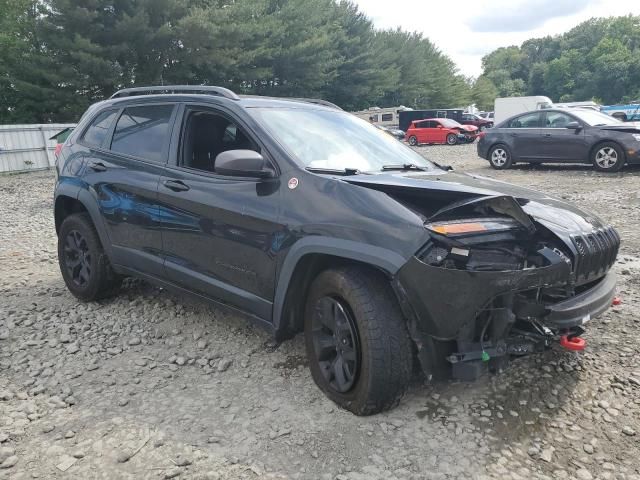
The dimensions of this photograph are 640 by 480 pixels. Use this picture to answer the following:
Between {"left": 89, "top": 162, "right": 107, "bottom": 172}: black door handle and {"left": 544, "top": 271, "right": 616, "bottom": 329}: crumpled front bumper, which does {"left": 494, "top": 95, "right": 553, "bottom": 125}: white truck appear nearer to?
{"left": 89, "top": 162, "right": 107, "bottom": 172}: black door handle

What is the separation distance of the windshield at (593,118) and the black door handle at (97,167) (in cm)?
1099

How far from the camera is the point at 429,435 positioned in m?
2.69

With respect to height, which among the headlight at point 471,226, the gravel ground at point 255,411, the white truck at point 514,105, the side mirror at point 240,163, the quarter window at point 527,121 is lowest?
the gravel ground at point 255,411

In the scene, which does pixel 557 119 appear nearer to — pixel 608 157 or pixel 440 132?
pixel 608 157

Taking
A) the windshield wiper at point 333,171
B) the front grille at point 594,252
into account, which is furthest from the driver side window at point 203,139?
the front grille at point 594,252

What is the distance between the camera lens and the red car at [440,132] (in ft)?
89.8

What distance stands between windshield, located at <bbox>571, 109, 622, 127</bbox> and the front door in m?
10.8

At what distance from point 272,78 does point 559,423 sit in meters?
35.0

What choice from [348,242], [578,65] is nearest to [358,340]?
[348,242]

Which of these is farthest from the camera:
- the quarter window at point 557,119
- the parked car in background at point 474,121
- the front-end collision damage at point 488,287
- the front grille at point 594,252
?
the parked car in background at point 474,121

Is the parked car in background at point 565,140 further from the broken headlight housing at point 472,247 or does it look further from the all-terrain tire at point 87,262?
the all-terrain tire at point 87,262

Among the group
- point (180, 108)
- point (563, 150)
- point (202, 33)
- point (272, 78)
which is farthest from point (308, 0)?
point (180, 108)

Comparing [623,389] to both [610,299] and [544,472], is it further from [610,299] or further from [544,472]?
[544,472]

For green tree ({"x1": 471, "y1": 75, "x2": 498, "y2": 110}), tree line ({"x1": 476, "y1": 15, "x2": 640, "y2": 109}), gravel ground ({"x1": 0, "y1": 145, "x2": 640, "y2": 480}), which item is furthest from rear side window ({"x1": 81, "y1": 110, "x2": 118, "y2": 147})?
tree line ({"x1": 476, "y1": 15, "x2": 640, "y2": 109})
